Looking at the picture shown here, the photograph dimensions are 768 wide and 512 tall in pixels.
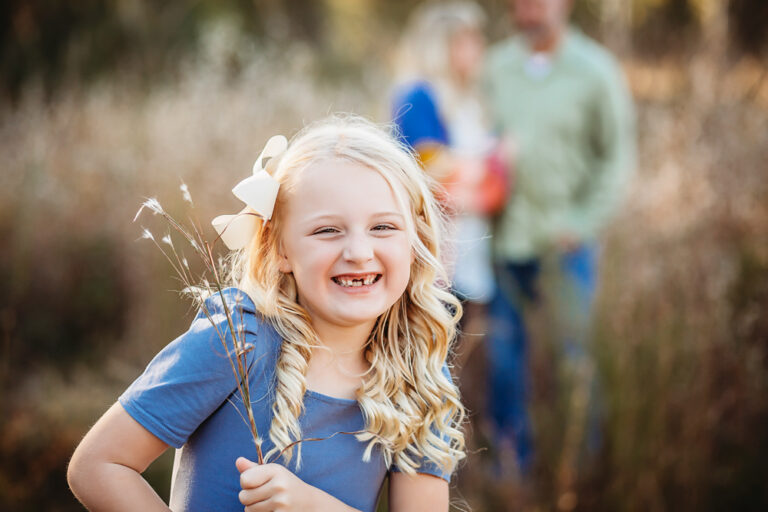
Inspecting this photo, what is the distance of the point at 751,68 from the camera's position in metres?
4.04

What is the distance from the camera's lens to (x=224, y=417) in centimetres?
124

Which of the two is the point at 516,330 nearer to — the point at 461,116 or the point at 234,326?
the point at 461,116

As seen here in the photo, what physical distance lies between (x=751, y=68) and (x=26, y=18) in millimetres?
3926

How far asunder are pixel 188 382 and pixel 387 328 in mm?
393

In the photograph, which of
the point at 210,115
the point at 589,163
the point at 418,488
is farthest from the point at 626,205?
the point at 418,488

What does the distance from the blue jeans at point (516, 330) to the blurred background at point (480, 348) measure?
0.10m

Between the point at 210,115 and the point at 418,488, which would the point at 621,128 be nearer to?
the point at 210,115

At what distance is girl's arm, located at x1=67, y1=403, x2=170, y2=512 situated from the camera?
3.76ft

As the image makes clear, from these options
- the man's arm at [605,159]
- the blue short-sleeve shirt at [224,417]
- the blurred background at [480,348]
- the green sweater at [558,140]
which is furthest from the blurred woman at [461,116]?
the blue short-sleeve shirt at [224,417]

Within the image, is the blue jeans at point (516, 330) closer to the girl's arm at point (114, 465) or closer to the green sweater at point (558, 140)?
the green sweater at point (558, 140)

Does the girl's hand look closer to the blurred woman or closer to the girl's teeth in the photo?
the girl's teeth

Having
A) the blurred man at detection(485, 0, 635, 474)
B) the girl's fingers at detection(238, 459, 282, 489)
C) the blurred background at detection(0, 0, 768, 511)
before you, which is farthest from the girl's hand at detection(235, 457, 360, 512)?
the blurred man at detection(485, 0, 635, 474)

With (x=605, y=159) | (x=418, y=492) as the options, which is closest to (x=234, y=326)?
(x=418, y=492)

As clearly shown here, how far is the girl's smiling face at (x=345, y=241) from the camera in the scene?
4.06 ft
